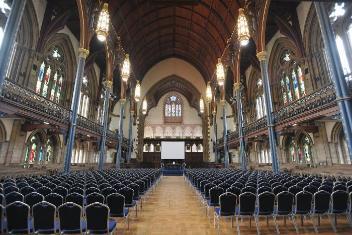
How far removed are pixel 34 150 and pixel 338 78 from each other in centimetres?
2120

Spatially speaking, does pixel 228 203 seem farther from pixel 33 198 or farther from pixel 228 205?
pixel 33 198

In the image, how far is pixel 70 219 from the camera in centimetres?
384

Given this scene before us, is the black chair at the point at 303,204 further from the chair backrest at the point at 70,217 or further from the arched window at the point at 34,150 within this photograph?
the arched window at the point at 34,150

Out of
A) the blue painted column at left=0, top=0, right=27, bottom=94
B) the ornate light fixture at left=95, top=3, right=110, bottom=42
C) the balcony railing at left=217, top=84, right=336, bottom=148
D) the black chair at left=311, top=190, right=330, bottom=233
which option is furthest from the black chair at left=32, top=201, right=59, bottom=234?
the balcony railing at left=217, top=84, right=336, bottom=148

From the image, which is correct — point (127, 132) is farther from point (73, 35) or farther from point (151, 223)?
point (151, 223)

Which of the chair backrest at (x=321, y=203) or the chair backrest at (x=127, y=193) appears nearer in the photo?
the chair backrest at (x=321, y=203)

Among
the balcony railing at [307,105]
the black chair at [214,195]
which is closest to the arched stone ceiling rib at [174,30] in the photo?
the balcony railing at [307,105]

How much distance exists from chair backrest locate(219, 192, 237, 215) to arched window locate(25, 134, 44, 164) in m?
16.8

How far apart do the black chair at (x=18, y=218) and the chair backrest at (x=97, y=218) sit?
1.05 meters

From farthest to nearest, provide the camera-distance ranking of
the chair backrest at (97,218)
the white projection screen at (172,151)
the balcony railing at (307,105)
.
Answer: the white projection screen at (172,151) → the balcony railing at (307,105) → the chair backrest at (97,218)

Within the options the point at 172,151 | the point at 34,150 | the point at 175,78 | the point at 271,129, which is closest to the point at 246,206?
the point at 271,129

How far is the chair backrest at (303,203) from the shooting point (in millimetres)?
4930

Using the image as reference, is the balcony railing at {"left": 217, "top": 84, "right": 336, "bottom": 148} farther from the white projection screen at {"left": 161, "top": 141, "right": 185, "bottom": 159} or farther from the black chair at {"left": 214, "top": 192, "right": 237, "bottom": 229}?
the white projection screen at {"left": 161, "top": 141, "right": 185, "bottom": 159}

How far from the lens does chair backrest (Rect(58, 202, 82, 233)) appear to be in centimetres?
376
